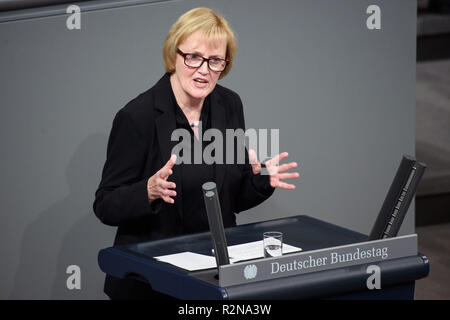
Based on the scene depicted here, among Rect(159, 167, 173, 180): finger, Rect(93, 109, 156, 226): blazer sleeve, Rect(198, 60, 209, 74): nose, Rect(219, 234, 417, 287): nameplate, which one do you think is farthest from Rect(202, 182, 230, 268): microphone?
Rect(198, 60, 209, 74): nose

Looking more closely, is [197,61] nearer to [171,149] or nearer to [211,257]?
[171,149]

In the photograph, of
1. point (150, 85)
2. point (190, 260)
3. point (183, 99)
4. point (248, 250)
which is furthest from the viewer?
point (150, 85)

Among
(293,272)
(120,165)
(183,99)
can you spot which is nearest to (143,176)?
(120,165)

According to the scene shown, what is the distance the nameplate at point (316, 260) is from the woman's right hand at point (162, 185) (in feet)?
1.46

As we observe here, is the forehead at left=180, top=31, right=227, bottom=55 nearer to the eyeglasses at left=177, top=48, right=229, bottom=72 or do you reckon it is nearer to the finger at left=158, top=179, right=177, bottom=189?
the eyeglasses at left=177, top=48, right=229, bottom=72

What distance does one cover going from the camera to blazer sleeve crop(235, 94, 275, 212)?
3354 millimetres

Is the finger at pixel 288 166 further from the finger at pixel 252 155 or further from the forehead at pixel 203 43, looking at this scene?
the forehead at pixel 203 43

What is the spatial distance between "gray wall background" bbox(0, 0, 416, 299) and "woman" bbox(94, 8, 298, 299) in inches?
21.4

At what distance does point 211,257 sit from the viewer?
293 centimetres

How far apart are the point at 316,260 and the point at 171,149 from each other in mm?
826

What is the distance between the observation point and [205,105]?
11.3ft

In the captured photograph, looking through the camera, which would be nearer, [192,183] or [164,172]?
[164,172]

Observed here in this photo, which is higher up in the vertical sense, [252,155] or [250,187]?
[252,155]
